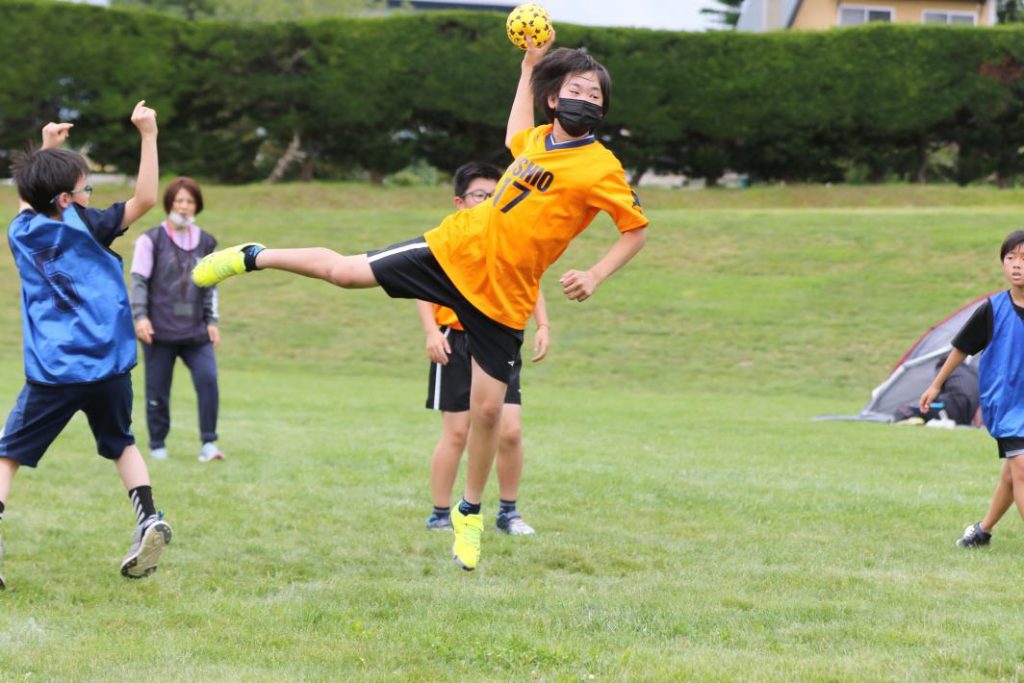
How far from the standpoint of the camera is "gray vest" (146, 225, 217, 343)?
9727 millimetres

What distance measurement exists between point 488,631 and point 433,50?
95.8 ft

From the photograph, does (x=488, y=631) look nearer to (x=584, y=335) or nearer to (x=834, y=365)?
(x=834, y=365)

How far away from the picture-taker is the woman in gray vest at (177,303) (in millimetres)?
9641

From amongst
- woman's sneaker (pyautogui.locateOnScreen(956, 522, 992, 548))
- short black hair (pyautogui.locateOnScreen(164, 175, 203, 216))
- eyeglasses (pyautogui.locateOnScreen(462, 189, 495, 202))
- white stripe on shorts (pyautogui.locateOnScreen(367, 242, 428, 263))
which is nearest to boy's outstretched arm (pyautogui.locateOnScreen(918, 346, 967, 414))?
woman's sneaker (pyautogui.locateOnScreen(956, 522, 992, 548))

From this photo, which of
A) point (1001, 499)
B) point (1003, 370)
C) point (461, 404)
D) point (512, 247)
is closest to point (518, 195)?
point (512, 247)

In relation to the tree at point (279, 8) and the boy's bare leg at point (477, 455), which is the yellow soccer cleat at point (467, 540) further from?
the tree at point (279, 8)

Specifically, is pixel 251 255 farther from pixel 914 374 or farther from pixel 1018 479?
pixel 914 374

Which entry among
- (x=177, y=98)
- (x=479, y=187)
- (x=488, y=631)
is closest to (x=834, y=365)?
(x=479, y=187)

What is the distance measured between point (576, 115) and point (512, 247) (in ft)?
2.31

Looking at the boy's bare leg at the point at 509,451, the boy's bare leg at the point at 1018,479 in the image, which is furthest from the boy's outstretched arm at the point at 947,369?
the boy's bare leg at the point at 509,451

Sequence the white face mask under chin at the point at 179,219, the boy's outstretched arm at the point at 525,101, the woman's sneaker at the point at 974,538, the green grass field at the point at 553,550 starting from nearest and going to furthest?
the green grass field at the point at 553,550 → the boy's outstretched arm at the point at 525,101 → the woman's sneaker at the point at 974,538 → the white face mask under chin at the point at 179,219

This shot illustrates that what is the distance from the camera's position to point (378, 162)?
33.6 metres

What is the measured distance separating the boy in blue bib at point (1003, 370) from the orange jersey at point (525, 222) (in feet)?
7.01

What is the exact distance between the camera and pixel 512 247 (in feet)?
18.3
